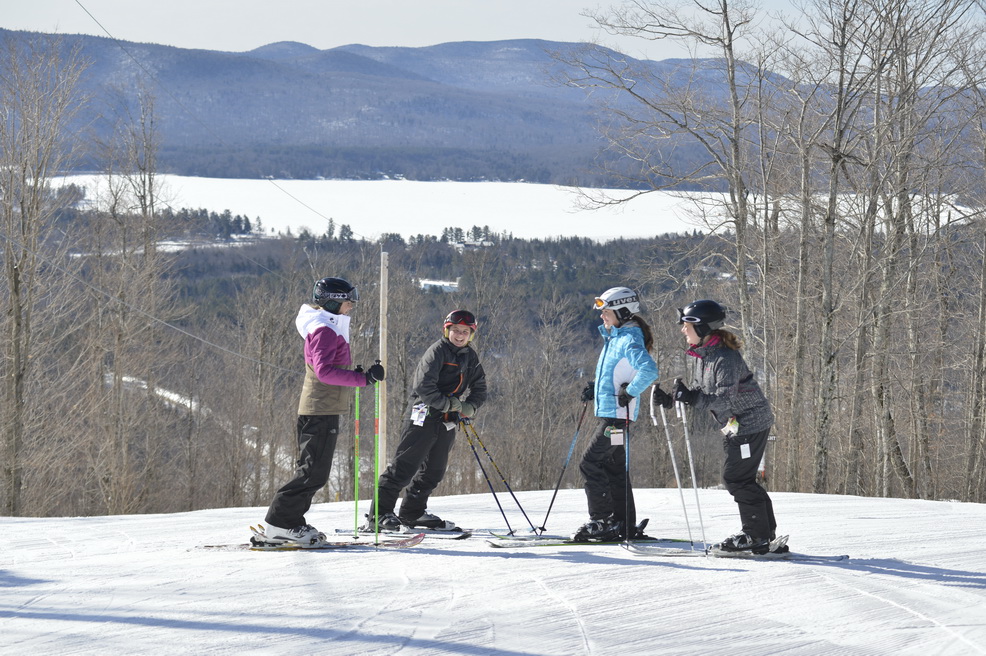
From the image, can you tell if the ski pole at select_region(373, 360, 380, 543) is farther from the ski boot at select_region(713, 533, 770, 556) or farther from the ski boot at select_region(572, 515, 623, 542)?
the ski boot at select_region(713, 533, 770, 556)

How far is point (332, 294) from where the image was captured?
6.52 metres

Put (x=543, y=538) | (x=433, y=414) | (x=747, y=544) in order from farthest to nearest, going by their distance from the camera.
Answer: (x=543, y=538), (x=433, y=414), (x=747, y=544)

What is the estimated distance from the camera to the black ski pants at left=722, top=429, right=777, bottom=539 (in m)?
6.05

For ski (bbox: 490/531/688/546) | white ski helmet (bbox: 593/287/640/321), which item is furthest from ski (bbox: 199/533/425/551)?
white ski helmet (bbox: 593/287/640/321)

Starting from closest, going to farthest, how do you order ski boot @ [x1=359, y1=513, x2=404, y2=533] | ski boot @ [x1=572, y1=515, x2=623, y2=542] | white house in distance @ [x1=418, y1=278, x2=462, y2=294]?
ski boot @ [x1=572, y1=515, x2=623, y2=542] → ski boot @ [x1=359, y1=513, x2=404, y2=533] → white house in distance @ [x1=418, y1=278, x2=462, y2=294]

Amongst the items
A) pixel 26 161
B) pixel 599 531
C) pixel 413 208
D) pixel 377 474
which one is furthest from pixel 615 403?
pixel 413 208

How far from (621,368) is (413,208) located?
120 m

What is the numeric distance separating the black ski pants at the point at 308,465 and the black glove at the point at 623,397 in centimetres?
209

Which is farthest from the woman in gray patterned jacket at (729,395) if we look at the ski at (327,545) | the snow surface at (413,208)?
the snow surface at (413,208)

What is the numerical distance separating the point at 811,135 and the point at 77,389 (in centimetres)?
2418

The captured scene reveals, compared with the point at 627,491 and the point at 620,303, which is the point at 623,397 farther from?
the point at 627,491

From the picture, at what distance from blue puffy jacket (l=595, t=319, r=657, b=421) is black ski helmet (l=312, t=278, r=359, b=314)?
1.92 meters

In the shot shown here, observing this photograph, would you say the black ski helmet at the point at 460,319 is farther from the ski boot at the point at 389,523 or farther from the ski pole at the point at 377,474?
the ski boot at the point at 389,523

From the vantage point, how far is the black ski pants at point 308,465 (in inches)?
254
